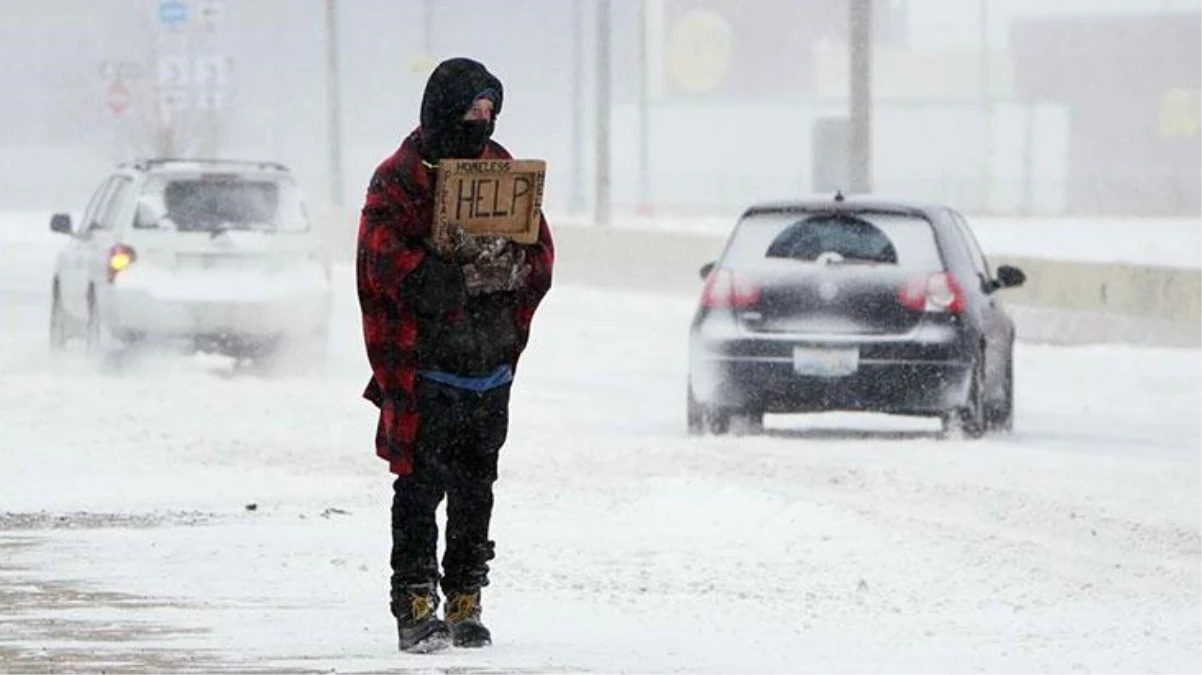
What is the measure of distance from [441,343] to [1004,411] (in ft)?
34.9

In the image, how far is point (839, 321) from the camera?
18.5 m

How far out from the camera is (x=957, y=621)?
35.3 feet

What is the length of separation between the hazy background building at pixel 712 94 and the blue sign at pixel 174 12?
115 ft

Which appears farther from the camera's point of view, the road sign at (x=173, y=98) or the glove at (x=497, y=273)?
the road sign at (x=173, y=98)

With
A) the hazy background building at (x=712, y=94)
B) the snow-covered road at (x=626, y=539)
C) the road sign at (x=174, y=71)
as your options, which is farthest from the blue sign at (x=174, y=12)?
the hazy background building at (x=712, y=94)

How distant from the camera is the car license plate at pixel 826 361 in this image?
723 inches

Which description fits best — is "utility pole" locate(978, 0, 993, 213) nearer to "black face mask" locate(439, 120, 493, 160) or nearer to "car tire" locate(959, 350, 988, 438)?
"car tire" locate(959, 350, 988, 438)

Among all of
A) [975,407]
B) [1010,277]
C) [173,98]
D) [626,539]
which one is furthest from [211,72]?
[626,539]

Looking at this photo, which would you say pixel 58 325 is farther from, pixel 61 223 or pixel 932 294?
pixel 932 294

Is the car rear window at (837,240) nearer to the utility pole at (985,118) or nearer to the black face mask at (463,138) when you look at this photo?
the black face mask at (463,138)

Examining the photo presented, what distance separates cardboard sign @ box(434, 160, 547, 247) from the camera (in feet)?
30.0

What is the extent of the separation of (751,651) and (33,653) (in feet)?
6.97

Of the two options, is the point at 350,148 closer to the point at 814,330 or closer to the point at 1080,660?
the point at 814,330

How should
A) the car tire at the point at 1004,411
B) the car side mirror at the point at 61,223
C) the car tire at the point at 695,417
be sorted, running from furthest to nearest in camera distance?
1. the car side mirror at the point at 61,223
2. the car tire at the point at 1004,411
3. the car tire at the point at 695,417
